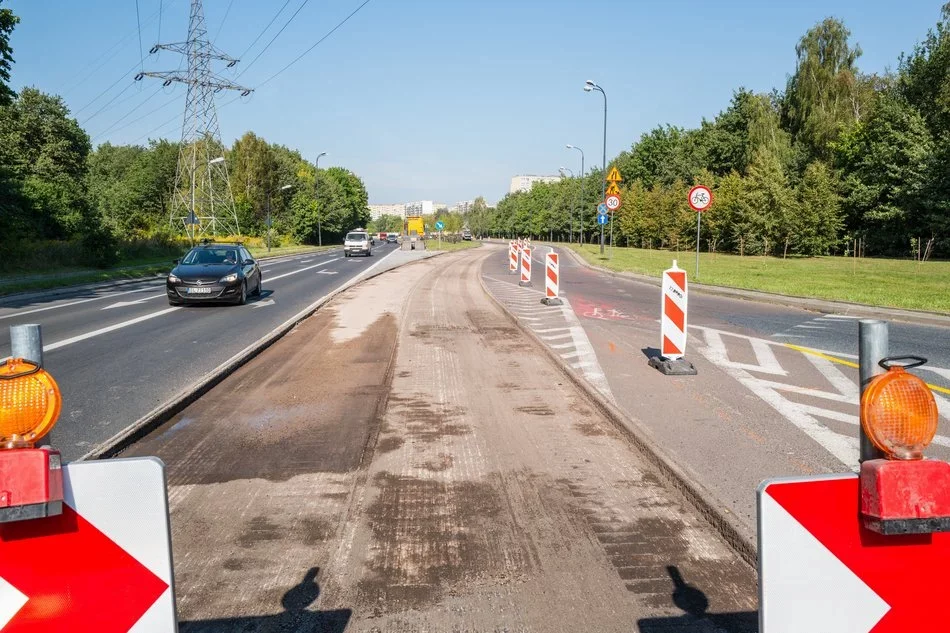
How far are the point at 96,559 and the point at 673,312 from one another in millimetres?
8137

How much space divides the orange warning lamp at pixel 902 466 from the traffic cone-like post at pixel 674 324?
7127 millimetres

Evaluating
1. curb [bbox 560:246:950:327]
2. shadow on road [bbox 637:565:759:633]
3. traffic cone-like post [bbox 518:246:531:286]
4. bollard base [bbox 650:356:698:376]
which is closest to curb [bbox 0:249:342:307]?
traffic cone-like post [bbox 518:246:531:286]

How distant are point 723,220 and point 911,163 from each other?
44.5 ft

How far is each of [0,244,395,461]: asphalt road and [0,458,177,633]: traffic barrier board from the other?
439 centimetres

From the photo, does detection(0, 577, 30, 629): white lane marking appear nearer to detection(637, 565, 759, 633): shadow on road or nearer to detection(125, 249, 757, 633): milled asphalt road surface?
detection(125, 249, 757, 633): milled asphalt road surface

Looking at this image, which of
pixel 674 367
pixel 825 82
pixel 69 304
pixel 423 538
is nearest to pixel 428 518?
pixel 423 538

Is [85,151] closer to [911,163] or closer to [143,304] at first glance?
[143,304]

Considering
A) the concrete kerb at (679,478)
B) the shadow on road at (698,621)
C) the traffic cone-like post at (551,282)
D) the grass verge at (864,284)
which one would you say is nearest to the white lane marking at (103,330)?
the concrete kerb at (679,478)

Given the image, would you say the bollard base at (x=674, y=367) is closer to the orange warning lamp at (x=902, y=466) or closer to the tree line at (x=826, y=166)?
the orange warning lamp at (x=902, y=466)

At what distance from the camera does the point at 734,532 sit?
409 centimetres

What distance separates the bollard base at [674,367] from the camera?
902 cm

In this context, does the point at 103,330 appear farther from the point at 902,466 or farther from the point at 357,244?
the point at 357,244

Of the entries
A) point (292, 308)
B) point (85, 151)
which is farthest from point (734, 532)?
point (85, 151)

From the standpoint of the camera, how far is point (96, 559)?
184cm
